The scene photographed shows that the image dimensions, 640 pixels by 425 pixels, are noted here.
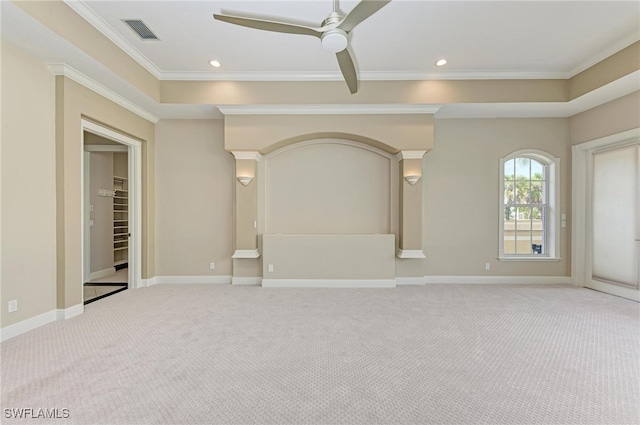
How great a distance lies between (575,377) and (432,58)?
149 inches

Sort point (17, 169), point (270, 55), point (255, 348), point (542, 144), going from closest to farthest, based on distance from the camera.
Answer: point (255, 348), point (17, 169), point (270, 55), point (542, 144)

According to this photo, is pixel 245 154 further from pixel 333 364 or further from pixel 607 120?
pixel 607 120

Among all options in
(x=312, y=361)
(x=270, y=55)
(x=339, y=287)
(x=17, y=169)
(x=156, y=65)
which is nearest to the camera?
(x=312, y=361)

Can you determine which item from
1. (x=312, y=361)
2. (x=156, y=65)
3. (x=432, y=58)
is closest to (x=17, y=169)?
(x=156, y=65)

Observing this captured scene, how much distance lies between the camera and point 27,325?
9.16 feet

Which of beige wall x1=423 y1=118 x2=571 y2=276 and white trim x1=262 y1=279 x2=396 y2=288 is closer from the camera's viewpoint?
white trim x1=262 y1=279 x2=396 y2=288

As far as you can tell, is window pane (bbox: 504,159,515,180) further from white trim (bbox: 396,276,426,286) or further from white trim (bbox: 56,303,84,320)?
white trim (bbox: 56,303,84,320)

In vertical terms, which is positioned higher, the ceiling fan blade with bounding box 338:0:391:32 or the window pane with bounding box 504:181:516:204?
the ceiling fan blade with bounding box 338:0:391:32

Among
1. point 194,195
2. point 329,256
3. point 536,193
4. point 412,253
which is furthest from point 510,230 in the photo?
point 194,195

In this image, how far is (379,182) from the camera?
487cm

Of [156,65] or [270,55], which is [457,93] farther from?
[156,65]

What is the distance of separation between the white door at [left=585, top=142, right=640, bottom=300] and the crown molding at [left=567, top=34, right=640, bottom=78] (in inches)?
50.3

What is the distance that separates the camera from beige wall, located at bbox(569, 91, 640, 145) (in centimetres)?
375

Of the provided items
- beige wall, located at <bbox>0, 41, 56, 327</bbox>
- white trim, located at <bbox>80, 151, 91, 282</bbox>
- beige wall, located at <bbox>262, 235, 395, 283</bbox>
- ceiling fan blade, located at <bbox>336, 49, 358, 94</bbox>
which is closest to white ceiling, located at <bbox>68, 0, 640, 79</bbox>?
ceiling fan blade, located at <bbox>336, 49, 358, 94</bbox>
